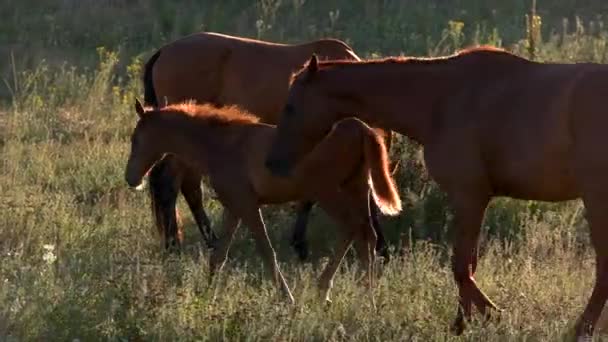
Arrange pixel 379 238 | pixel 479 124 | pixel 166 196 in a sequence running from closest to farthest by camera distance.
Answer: pixel 479 124 → pixel 379 238 → pixel 166 196

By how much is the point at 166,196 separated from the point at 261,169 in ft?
6.55

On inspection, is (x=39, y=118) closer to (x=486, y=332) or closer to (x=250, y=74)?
(x=250, y=74)

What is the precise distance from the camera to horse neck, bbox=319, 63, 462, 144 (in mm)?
6172

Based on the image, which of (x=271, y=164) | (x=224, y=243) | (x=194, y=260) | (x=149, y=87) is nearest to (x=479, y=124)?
(x=271, y=164)

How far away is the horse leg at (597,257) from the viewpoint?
5.51 m

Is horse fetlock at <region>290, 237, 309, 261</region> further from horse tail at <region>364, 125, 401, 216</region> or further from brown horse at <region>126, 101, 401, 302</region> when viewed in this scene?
horse tail at <region>364, 125, 401, 216</region>

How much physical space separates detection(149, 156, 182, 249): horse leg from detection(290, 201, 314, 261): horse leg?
84cm

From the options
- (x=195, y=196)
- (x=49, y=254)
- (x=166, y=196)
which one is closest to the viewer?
(x=49, y=254)

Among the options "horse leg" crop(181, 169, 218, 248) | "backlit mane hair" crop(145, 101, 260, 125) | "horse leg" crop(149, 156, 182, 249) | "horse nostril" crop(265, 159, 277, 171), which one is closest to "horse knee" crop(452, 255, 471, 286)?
"horse nostril" crop(265, 159, 277, 171)

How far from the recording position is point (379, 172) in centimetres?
691

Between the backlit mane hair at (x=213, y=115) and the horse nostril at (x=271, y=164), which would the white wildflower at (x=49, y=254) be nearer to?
the backlit mane hair at (x=213, y=115)

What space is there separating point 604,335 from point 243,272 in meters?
2.15

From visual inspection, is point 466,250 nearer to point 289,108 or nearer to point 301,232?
point 289,108

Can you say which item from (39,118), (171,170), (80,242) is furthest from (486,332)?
(39,118)
